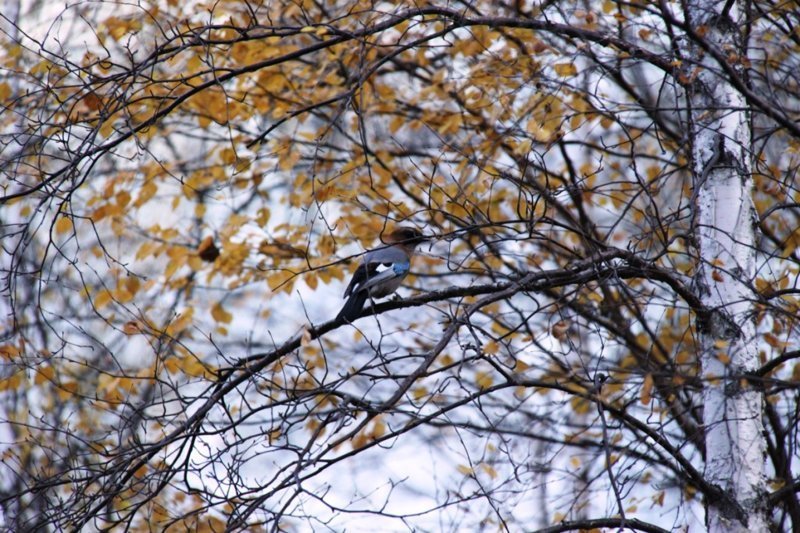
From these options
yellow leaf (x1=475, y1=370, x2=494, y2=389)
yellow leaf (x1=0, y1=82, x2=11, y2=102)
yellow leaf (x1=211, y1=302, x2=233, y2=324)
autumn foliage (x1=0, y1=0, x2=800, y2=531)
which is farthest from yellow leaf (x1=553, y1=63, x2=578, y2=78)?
yellow leaf (x1=0, y1=82, x2=11, y2=102)

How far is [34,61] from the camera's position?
316 inches

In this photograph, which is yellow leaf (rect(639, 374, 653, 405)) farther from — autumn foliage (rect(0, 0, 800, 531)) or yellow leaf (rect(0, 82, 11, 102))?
yellow leaf (rect(0, 82, 11, 102))

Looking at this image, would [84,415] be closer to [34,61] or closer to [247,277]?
[247,277]

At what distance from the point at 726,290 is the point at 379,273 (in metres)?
2.56

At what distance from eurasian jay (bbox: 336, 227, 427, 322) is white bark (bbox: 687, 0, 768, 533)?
1.84 metres

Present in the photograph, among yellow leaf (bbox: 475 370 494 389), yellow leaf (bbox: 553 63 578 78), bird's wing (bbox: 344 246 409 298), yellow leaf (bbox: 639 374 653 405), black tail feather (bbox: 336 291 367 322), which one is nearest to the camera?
yellow leaf (bbox: 639 374 653 405)

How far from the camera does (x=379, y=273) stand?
627 centimetres

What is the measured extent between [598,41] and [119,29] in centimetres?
384

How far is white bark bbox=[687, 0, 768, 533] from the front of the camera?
4.10 meters

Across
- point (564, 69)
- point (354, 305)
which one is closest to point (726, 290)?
point (564, 69)

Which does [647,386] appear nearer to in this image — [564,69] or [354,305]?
[354,305]

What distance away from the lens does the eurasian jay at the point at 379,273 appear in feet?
18.9

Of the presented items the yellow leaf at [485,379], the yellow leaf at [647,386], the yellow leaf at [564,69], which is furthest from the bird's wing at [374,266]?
the yellow leaf at [647,386]

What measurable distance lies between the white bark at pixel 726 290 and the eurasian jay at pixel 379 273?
1.84 m
